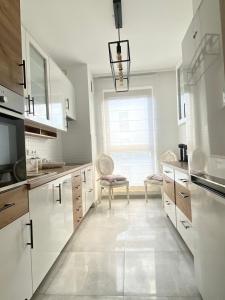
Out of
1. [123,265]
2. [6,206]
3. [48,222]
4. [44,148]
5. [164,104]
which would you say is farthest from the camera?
[164,104]

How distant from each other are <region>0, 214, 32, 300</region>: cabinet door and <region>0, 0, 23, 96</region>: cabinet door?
815 mm

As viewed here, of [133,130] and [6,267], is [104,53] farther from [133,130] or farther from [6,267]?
[6,267]

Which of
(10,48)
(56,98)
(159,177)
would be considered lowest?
(159,177)

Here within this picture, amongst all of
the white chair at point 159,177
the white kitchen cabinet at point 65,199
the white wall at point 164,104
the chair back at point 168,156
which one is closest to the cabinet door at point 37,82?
the white kitchen cabinet at point 65,199

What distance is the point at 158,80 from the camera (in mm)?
5031

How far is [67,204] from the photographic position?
104 inches

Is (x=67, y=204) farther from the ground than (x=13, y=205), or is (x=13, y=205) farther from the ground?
(x=13, y=205)

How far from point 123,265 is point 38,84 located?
6.75 feet

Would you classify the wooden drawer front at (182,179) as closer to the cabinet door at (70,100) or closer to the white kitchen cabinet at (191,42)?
the white kitchen cabinet at (191,42)

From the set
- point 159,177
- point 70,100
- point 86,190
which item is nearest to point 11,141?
point 86,190

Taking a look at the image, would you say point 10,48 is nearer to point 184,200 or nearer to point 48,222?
point 48,222

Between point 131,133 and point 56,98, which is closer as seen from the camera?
point 56,98

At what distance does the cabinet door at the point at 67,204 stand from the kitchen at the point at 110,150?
0.01 meters

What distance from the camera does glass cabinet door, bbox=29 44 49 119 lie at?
99.6 inches
